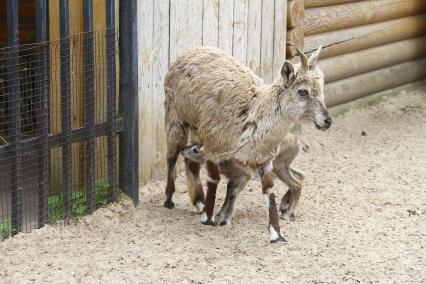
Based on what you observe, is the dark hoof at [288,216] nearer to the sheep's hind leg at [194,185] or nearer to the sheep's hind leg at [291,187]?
the sheep's hind leg at [291,187]

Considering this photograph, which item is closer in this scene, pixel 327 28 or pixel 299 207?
pixel 299 207

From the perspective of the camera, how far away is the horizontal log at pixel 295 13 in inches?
372

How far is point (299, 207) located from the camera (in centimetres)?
769

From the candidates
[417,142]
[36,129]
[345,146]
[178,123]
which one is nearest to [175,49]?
[178,123]

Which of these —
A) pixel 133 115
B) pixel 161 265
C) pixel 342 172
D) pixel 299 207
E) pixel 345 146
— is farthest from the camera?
pixel 345 146

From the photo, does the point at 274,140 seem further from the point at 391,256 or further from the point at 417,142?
the point at 417,142

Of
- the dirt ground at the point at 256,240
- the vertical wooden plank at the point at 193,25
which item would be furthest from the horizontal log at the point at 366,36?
the vertical wooden plank at the point at 193,25

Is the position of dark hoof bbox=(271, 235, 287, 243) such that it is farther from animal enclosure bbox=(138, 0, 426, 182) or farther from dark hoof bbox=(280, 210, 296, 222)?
animal enclosure bbox=(138, 0, 426, 182)

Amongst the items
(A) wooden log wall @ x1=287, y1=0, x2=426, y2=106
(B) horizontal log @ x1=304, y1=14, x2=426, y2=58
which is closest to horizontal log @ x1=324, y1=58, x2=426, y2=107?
(A) wooden log wall @ x1=287, y1=0, x2=426, y2=106

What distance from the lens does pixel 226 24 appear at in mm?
8500

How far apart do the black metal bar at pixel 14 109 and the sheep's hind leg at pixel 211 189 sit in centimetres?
156

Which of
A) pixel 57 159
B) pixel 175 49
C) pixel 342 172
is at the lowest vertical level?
pixel 342 172

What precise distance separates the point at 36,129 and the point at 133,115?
3.64ft

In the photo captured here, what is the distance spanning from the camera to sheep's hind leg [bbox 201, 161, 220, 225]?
7.09 meters
